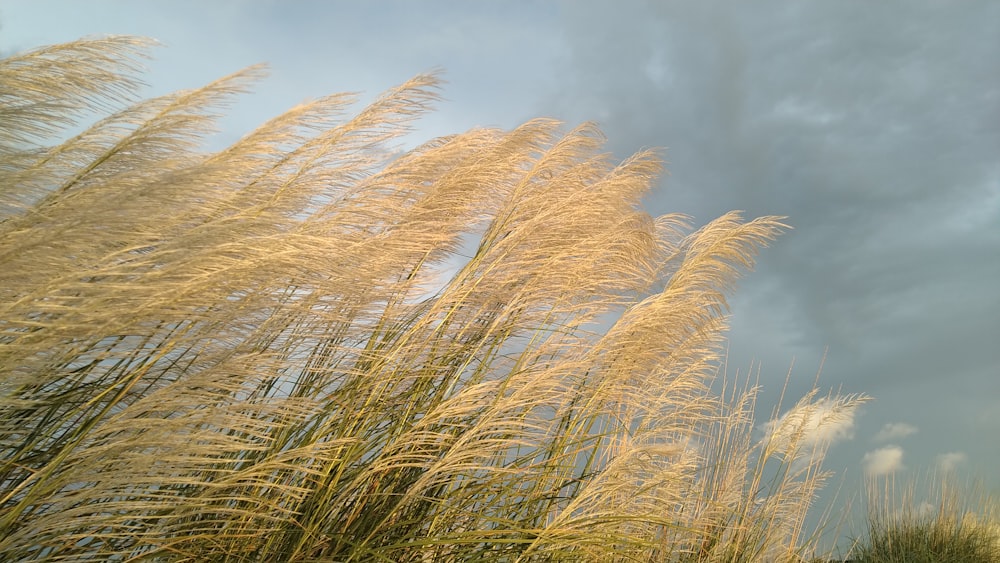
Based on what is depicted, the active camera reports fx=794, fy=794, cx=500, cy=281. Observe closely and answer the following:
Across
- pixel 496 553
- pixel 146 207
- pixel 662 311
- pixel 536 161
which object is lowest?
pixel 496 553

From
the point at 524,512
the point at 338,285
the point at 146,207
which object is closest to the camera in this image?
the point at 146,207

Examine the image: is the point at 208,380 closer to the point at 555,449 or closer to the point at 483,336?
the point at 483,336

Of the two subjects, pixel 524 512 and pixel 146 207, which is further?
pixel 524 512

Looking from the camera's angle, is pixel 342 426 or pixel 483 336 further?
pixel 483 336

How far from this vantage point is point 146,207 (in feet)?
6.38

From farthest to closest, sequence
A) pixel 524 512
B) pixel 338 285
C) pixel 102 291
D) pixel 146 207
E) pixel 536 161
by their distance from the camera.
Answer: pixel 536 161
pixel 524 512
pixel 338 285
pixel 146 207
pixel 102 291

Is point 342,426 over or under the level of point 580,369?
under

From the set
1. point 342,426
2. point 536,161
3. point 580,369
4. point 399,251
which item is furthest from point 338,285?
point 536,161

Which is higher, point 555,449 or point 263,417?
point 555,449

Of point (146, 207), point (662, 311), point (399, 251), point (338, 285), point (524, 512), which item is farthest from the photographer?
point (662, 311)

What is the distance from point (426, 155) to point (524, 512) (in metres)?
1.39

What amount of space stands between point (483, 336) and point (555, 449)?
53 centimetres

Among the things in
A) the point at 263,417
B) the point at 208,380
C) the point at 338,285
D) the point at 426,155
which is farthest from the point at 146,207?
the point at 426,155

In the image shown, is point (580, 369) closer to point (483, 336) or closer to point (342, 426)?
point (483, 336)
